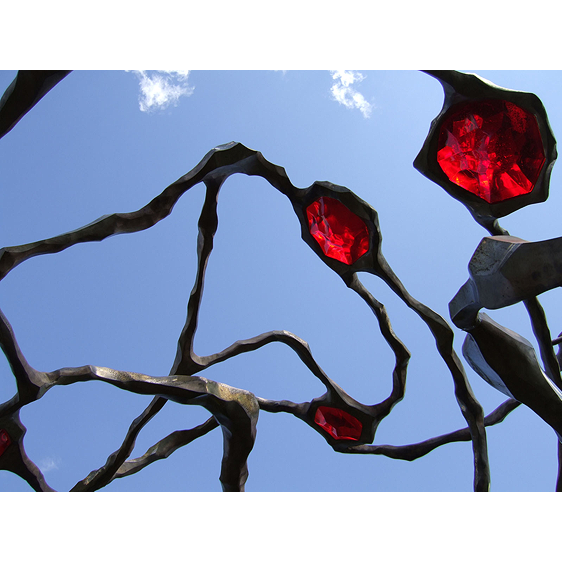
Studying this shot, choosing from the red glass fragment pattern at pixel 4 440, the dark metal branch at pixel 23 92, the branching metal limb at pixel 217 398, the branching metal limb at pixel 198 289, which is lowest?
the red glass fragment pattern at pixel 4 440

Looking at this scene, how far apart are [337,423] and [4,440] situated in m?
4.04

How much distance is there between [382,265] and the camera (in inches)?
179

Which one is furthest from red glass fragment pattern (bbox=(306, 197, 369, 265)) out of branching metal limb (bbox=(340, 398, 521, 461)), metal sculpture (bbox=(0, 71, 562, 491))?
branching metal limb (bbox=(340, 398, 521, 461))

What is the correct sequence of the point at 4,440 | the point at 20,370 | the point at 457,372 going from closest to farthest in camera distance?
the point at 20,370, the point at 457,372, the point at 4,440

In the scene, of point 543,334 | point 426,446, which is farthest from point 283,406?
point 543,334

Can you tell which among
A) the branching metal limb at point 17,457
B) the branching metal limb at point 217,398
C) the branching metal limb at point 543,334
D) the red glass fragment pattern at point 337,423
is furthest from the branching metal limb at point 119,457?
the branching metal limb at point 543,334

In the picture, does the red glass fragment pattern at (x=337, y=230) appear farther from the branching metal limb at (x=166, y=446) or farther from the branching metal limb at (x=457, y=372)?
the branching metal limb at (x=166, y=446)

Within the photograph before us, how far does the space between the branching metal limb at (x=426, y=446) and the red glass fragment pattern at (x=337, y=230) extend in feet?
8.66

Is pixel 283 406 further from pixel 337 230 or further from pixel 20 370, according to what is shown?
pixel 20 370

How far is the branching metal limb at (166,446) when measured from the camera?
550 cm

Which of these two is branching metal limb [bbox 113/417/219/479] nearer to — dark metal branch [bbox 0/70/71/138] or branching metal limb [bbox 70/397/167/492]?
branching metal limb [bbox 70/397/167/492]

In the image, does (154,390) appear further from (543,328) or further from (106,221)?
(543,328)

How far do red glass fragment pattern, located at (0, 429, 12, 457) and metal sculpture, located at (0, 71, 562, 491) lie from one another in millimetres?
16

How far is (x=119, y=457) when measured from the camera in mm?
4785
